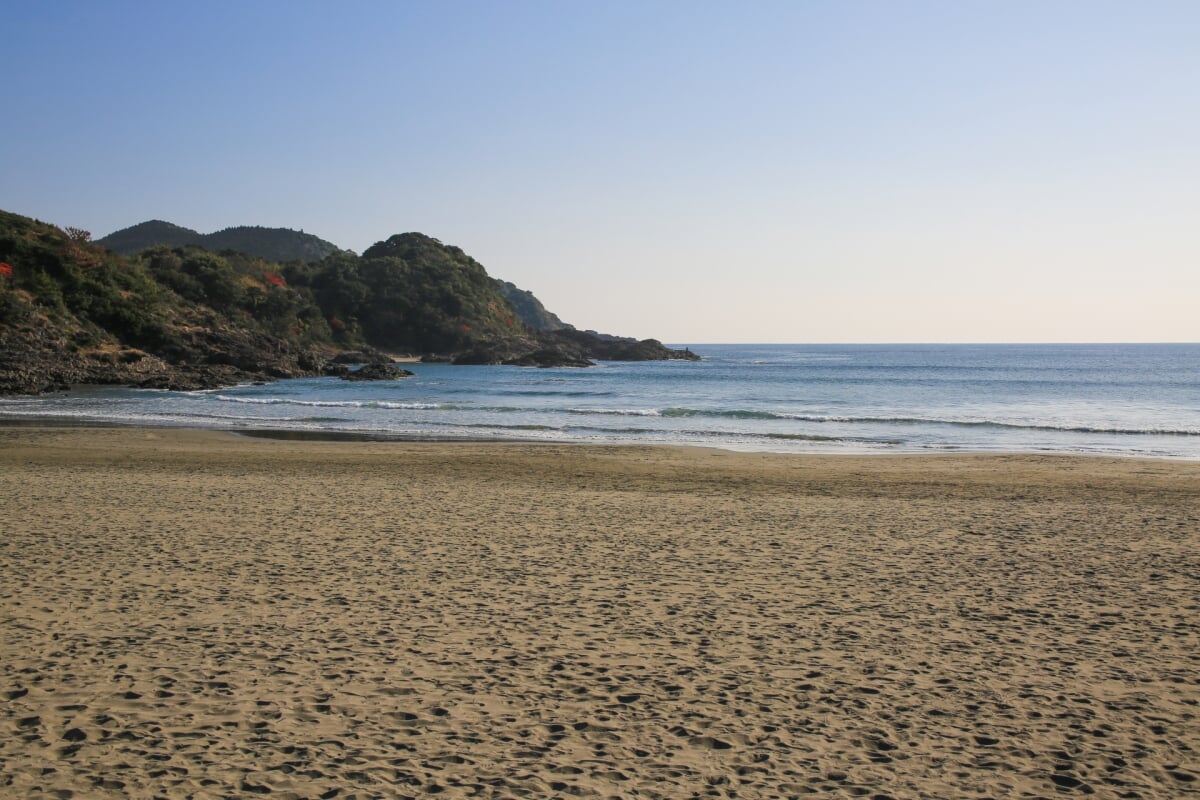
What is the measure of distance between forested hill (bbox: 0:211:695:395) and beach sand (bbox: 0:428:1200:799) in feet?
128

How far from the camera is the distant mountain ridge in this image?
168250 millimetres

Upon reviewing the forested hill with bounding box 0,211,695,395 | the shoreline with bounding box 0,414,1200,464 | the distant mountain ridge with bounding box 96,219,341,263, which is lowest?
the shoreline with bounding box 0,414,1200,464

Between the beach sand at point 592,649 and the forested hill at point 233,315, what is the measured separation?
39.0 m

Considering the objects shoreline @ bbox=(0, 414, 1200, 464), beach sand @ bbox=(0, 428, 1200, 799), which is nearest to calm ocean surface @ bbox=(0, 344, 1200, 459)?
shoreline @ bbox=(0, 414, 1200, 464)

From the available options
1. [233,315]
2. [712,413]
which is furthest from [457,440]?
[233,315]

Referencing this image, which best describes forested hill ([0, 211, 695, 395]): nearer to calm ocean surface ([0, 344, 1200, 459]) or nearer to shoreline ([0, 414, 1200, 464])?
calm ocean surface ([0, 344, 1200, 459])

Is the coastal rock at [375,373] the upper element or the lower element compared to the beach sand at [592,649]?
upper

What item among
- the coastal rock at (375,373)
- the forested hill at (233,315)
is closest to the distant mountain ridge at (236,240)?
the forested hill at (233,315)

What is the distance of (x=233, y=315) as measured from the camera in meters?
75.2

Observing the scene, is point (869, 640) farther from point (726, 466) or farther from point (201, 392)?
point (201, 392)

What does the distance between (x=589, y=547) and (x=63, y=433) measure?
21.0 m

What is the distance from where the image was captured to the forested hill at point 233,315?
49.8 metres

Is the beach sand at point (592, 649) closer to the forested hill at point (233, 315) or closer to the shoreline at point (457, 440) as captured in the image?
the shoreline at point (457, 440)

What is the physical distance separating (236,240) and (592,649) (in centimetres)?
19195
